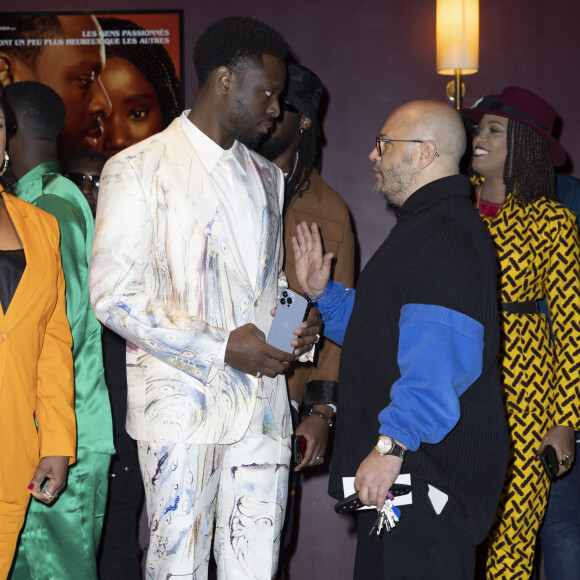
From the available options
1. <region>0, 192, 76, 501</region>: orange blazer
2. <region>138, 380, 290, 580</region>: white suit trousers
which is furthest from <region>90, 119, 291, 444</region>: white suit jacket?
<region>0, 192, 76, 501</region>: orange blazer

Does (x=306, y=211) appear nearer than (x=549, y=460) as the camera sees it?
No

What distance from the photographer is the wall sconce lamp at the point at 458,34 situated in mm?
3230

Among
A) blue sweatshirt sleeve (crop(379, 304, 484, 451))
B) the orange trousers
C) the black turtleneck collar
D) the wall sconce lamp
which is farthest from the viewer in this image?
the wall sconce lamp

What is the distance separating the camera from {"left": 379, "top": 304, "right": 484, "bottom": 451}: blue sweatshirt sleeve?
66.3 inches

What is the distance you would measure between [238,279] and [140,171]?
1.19 ft

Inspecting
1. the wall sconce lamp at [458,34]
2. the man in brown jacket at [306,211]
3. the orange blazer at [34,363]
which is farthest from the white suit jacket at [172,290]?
the wall sconce lamp at [458,34]

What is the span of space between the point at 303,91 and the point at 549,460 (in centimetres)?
155

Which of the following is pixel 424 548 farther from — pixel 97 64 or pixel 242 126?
pixel 97 64

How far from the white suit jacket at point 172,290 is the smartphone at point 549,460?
3.58 feet

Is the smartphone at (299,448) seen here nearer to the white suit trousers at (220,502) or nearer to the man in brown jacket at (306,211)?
the man in brown jacket at (306,211)

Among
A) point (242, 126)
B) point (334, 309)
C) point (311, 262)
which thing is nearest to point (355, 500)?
point (334, 309)

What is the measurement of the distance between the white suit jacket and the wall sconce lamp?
168 cm

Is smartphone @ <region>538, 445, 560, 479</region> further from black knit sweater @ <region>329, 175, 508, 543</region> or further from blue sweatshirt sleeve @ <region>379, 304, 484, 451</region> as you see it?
blue sweatshirt sleeve @ <region>379, 304, 484, 451</region>

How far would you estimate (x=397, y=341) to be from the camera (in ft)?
6.13
